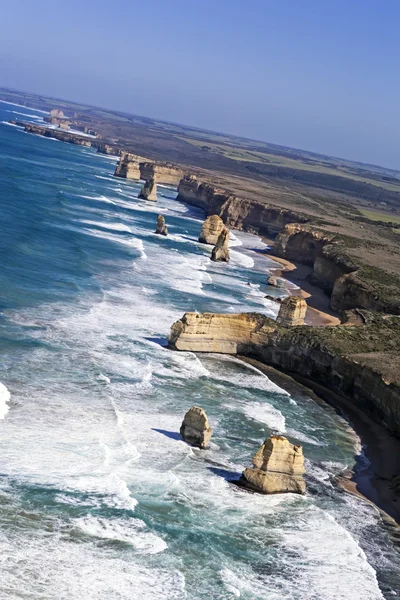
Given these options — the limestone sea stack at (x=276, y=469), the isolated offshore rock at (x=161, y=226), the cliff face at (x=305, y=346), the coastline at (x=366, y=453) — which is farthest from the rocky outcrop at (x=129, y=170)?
the limestone sea stack at (x=276, y=469)

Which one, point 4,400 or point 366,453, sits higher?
point 366,453

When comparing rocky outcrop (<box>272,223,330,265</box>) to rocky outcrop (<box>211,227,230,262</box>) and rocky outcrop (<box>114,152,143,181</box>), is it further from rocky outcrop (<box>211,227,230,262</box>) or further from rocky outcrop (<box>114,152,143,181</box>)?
rocky outcrop (<box>114,152,143,181</box>)

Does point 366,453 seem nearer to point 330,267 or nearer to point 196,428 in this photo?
point 196,428

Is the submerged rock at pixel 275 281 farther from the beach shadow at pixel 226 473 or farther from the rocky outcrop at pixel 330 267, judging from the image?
the beach shadow at pixel 226 473

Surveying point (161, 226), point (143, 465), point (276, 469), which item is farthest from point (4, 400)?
point (161, 226)

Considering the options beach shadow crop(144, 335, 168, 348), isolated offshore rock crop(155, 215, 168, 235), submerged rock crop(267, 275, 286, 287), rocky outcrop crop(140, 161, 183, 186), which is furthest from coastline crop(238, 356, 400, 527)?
rocky outcrop crop(140, 161, 183, 186)
